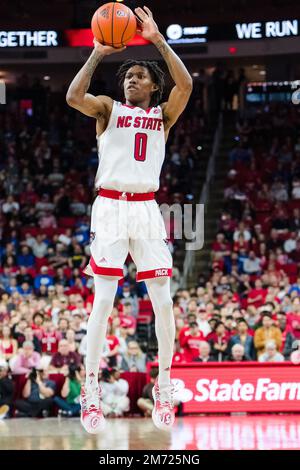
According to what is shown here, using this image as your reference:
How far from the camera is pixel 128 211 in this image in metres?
7.71

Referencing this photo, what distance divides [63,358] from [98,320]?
8188 millimetres

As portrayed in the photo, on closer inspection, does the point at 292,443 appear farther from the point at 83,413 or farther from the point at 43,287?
the point at 43,287

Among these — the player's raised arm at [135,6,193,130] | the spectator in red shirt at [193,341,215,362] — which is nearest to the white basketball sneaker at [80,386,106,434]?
the player's raised arm at [135,6,193,130]

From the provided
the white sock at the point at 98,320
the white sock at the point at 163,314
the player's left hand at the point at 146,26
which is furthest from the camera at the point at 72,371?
the player's left hand at the point at 146,26

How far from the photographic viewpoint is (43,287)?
19.6m

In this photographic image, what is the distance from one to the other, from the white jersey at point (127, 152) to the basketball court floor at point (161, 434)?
4.33 metres

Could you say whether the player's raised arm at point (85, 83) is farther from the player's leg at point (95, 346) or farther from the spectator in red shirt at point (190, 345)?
the spectator in red shirt at point (190, 345)

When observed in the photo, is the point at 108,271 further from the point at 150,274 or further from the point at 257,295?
the point at 257,295

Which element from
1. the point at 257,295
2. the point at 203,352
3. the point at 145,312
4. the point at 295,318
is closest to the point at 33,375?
the point at 203,352

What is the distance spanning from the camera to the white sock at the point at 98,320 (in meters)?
7.63

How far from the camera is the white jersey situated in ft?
25.1

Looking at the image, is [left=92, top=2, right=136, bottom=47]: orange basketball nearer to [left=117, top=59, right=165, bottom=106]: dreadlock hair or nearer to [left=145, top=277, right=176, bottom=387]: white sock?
[left=117, top=59, right=165, bottom=106]: dreadlock hair

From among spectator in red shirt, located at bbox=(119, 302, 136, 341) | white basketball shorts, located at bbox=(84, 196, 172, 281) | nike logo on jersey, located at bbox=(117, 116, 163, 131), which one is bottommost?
spectator in red shirt, located at bbox=(119, 302, 136, 341)

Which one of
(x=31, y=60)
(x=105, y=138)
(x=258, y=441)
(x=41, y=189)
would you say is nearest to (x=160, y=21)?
(x=31, y=60)
